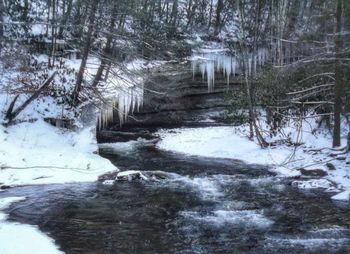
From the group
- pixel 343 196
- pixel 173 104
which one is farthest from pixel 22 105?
pixel 343 196

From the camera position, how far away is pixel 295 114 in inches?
661

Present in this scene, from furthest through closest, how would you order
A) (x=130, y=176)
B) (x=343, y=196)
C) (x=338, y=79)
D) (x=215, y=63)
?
(x=215, y=63)
(x=338, y=79)
(x=130, y=176)
(x=343, y=196)

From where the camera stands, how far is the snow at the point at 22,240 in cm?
799

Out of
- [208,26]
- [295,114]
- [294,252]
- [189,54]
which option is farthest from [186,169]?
[208,26]

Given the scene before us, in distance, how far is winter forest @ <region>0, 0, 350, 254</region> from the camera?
9.12 metres

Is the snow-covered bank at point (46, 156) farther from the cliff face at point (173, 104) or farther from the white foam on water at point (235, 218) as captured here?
the white foam on water at point (235, 218)

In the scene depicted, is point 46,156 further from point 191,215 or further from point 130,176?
point 191,215

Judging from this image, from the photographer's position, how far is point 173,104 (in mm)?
24266

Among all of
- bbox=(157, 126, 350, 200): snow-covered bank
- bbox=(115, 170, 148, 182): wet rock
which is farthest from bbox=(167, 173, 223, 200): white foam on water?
bbox=(157, 126, 350, 200): snow-covered bank

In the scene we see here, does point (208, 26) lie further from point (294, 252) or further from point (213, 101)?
point (294, 252)

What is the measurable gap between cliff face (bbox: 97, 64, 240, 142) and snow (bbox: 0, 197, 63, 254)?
9.32 meters

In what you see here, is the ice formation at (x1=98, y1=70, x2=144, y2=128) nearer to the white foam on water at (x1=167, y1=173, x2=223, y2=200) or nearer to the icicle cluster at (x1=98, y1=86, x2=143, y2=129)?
the icicle cluster at (x1=98, y1=86, x2=143, y2=129)

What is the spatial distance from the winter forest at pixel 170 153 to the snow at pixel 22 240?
3 cm

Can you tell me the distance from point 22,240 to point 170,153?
8822mm
